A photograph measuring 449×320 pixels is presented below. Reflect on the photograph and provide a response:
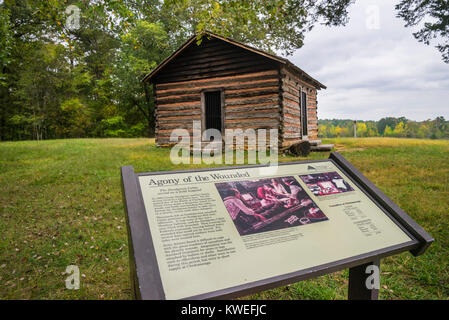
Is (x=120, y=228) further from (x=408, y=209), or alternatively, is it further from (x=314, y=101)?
(x=314, y=101)

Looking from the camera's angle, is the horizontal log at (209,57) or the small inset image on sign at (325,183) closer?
the small inset image on sign at (325,183)

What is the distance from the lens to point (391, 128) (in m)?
70.2

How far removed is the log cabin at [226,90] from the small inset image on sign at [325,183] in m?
9.01

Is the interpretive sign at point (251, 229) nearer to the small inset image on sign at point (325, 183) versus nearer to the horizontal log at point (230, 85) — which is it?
the small inset image on sign at point (325, 183)

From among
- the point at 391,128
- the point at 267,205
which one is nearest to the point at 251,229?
the point at 267,205

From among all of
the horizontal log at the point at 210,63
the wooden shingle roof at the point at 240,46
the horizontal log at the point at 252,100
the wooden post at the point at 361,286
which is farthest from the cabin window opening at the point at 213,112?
the wooden post at the point at 361,286

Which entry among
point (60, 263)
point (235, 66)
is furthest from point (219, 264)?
point (235, 66)

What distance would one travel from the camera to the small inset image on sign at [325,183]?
8.28ft

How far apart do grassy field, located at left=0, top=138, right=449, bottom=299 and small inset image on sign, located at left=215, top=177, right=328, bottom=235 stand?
1454 mm
